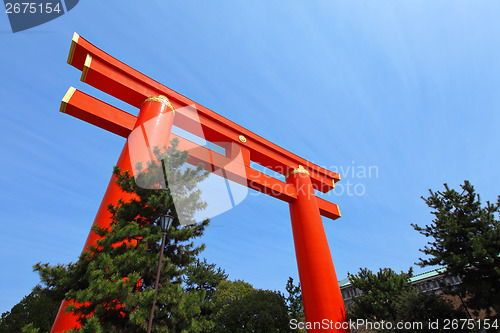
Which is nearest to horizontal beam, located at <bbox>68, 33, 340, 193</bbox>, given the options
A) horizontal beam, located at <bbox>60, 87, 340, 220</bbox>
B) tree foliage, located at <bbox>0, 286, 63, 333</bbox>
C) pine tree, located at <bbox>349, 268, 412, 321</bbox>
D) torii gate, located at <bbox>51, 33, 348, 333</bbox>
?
torii gate, located at <bbox>51, 33, 348, 333</bbox>

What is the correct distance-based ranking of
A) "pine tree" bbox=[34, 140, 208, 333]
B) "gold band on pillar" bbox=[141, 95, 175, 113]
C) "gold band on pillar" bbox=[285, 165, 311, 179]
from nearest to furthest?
"pine tree" bbox=[34, 140, 208, 333], "gold band on pillar" bbox=[141, 95, 175, 113], "gold band on pillar" bbox=[285, 165, 311, 179]

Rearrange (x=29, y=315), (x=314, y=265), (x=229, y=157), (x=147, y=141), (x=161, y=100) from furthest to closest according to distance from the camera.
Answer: (x=29, y=315) < (x=229, y=157) < (x=314, y=265) < (x=161, y=100) < (x=147, y=141)

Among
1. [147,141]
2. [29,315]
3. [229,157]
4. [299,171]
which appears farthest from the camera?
[29,315]

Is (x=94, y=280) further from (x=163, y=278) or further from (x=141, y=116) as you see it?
(x=141, y=116)

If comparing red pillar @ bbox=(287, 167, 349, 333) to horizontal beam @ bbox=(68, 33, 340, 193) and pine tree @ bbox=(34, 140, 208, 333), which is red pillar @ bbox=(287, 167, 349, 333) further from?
pine tree @ bbox=(34, 140, 208, 333)

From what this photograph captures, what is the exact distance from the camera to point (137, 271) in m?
4.69

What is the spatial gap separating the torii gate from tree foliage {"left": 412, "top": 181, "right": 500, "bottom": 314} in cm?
376

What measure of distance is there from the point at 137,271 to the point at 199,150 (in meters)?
6.02

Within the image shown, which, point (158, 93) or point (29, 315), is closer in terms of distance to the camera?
point (158, 93)

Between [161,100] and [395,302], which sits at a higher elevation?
[161,100]

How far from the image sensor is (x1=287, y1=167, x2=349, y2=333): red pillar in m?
9.37

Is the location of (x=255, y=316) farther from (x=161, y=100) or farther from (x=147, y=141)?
(x=161, y=100)

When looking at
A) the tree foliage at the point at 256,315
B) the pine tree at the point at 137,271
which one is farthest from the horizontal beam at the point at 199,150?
the tree foliage at the point at 256,315

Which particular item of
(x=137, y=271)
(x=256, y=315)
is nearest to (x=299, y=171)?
(x=256, y=315)
